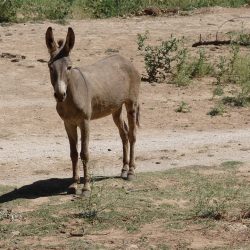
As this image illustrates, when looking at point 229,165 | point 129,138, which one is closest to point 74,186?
point 129,138

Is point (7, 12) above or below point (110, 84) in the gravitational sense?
below

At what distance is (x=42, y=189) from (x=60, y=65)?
1.79m

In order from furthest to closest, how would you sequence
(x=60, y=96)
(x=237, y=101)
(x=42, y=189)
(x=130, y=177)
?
(x=237, y=101), (x=130, y=177), (x=42, y=189), (x=60, y=96)

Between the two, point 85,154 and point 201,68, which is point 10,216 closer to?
point 85,154

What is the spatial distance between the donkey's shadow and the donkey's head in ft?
4.77

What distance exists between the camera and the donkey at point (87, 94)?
309 inches

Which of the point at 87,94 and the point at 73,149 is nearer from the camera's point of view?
the point at 87,94

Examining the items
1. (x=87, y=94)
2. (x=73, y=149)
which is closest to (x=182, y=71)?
(x=73, y=149)

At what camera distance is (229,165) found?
9969mm

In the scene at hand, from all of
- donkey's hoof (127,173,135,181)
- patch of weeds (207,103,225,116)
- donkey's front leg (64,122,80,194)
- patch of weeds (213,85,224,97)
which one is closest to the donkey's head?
donkey's front leg (64,122,80,194)

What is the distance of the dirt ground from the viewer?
33.7ft

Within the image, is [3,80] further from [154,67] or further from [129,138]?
[129,138]

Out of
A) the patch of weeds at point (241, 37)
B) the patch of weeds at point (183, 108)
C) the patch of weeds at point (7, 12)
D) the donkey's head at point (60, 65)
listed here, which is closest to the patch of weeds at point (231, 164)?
the donkey's head at point (60, 65)

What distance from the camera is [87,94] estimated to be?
8.37 meters
